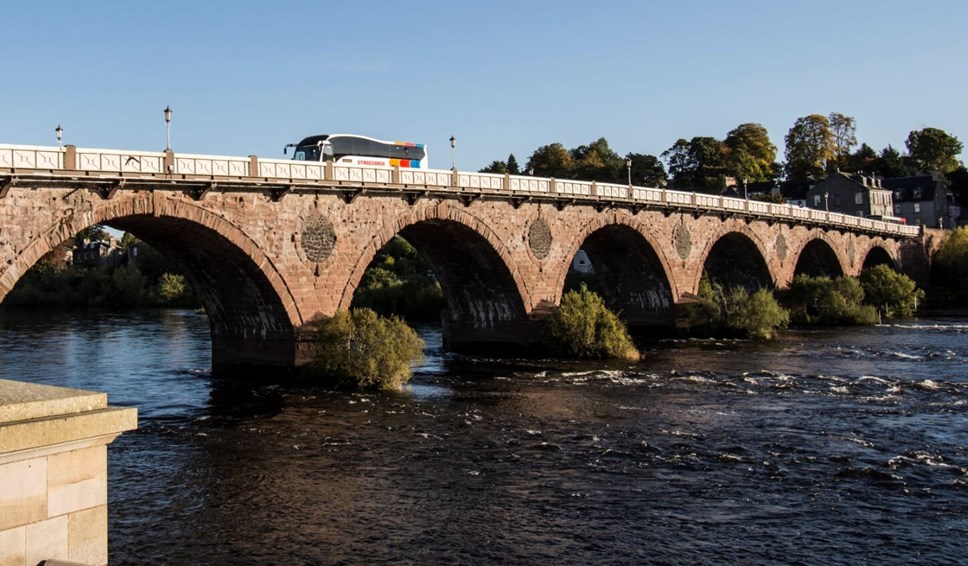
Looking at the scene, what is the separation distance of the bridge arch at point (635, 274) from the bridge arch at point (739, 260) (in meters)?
7.17

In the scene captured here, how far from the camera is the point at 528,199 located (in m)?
45.3

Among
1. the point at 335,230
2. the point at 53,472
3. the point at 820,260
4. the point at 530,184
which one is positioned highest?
the point at 530,184

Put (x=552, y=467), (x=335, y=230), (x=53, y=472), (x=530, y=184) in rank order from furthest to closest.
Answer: (x=530, y=184) → (x=335, y=230) → (x=552, y=467) → (x=53, y=472)

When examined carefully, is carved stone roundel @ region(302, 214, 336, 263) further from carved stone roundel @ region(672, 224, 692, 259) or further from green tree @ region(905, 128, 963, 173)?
green tree @ region(905, 128, 963, 173)

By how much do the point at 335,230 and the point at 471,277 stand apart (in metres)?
12.3

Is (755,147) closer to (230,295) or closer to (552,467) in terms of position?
(230,295)

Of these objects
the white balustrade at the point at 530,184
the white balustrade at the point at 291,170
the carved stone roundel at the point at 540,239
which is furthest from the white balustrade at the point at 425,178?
the carved stone roundel at the point at 540,239

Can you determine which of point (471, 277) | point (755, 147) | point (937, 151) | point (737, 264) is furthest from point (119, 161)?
point (937, 151)

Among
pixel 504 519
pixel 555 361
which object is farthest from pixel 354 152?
pixel 504 519

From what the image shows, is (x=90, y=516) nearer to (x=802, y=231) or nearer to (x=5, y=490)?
(x=5, y=490)

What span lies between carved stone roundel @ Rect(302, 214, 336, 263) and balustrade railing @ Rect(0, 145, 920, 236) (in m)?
1.68

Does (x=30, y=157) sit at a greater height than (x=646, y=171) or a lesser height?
lesser

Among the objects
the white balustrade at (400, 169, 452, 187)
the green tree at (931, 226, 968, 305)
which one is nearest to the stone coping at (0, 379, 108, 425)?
the white balustrade at (400, 169, 452, 187)

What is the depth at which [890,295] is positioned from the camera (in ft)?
220
